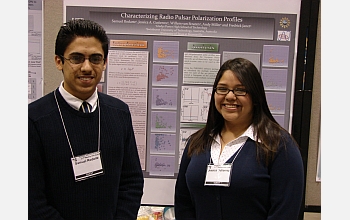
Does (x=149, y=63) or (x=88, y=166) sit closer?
(x=88, y=166)

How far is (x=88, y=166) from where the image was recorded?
3.97ft

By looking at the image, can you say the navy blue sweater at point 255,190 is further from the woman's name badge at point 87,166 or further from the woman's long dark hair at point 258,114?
the woman's name badge at point 87,166

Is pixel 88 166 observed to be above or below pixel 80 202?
above

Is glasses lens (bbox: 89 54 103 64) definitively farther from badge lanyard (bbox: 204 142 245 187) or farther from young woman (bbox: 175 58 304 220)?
badge lanyard (bbox: 204 142 245 187)

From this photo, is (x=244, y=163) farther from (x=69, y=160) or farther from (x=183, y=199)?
(x=69, y=160)

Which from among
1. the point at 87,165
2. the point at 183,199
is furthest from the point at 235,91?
the point at 87,165

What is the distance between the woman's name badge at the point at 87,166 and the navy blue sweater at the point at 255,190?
1.47 ft

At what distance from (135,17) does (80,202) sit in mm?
1166

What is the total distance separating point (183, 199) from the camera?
1547 mm

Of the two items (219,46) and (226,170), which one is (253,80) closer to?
(226,170)

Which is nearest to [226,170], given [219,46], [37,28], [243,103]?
[243,103]

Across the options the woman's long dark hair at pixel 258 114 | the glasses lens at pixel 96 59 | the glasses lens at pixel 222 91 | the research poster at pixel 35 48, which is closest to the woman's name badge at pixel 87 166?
the glasses lens at pixel 96 59

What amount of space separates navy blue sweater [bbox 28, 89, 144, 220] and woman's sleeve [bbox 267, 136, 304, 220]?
662 millimetres

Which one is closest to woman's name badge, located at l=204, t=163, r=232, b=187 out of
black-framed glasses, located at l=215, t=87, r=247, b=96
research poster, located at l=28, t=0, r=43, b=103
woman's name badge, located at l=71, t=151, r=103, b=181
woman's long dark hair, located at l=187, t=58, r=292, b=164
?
woman's long dark hair, located at l=187, t=58, r=292, b=164
